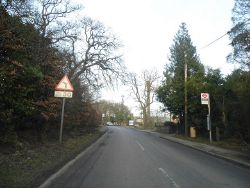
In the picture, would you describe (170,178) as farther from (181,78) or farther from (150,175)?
(181,78)

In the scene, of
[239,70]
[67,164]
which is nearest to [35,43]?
[67,164]

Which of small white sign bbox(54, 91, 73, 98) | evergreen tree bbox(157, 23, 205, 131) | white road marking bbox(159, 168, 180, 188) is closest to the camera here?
white road marking bbox(159, 168, 180, 188)

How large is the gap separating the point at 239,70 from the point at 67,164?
14.9 meters

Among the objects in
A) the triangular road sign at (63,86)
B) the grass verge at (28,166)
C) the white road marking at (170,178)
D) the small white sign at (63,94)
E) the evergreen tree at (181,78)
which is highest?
the evergreen tree at (181,78)

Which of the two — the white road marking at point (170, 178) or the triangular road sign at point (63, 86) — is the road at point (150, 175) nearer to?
the white road marking at point (170, 178)

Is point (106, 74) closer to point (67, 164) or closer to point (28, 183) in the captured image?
point (67, 164)

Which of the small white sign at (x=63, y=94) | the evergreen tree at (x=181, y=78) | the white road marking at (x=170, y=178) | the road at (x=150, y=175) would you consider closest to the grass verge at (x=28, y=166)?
the road at (x=150, y=175)

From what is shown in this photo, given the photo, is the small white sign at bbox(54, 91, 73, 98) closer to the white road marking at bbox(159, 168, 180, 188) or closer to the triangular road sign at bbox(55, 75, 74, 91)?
the triangular road sign at bbox(55, 75, 74, 91)

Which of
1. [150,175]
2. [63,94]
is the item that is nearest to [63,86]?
[63,94]

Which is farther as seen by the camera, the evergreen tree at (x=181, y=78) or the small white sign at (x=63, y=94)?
the evergreen tree at (x=181, y=78)

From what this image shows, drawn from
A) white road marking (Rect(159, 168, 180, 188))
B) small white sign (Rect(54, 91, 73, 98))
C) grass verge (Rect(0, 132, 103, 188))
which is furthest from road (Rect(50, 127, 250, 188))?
small white sign (Rect(54, 91, 73, 98))

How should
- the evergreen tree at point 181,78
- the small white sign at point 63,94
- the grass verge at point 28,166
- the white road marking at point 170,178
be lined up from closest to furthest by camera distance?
the grass verge at point 28,166 → the white road marking at point 170,178 → the small white sign at point 63,94 → the evergreen tree at point 181,78

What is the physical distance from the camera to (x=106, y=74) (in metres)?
33.4

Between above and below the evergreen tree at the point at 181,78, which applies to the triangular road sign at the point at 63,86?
below
